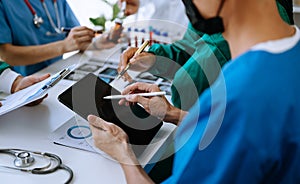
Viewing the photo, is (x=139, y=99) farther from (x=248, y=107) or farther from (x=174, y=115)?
(x=248, y=107)

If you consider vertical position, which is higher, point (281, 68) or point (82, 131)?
point (281, 68)

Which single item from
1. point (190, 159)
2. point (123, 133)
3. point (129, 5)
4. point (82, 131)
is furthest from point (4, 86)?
point (190, 159)

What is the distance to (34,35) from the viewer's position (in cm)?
178

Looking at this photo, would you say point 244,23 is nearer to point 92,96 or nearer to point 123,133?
point 123,133

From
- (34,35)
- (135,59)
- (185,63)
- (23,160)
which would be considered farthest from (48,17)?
(23,160)

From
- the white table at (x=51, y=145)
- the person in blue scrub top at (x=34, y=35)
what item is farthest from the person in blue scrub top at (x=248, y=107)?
the person in blue scrub top at (x=34, y=35)

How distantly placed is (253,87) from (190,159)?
0.17m

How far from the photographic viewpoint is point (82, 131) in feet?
3.73

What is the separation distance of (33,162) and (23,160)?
0.03 m

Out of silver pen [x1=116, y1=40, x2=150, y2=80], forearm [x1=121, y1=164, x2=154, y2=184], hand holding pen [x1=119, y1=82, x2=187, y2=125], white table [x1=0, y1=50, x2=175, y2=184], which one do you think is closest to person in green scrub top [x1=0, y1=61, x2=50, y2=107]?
white table [x1=0, y1=50, x2=175, y2=184]

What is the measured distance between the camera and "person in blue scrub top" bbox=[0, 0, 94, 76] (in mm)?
1687

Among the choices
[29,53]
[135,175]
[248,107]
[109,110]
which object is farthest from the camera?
[29,53]

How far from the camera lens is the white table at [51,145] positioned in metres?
0.95

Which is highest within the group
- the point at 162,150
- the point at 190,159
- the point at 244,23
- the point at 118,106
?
the point at 244,23
